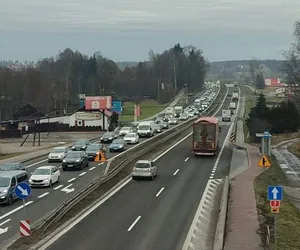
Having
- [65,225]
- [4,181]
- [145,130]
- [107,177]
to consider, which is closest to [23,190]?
[65,225]

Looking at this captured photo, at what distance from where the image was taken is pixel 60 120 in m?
94.6

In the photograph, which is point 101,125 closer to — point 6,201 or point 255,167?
point 255,167

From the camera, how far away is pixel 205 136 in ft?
154

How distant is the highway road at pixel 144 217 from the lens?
19.3 metres

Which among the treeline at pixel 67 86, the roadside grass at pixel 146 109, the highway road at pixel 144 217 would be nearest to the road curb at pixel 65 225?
the highway road at pixel 144 217

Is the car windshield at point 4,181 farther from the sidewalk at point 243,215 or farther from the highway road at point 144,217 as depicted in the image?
the sidewalk at point 243,215

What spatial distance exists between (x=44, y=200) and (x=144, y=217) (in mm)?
6907

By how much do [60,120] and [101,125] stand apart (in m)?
8.80

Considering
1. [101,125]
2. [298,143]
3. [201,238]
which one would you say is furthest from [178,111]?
[201,238]

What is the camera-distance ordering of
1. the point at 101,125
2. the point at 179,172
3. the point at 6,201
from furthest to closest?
the point at 101,125 < the point at 179,172 < the point at 6,201

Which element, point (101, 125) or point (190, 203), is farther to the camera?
point (101, 125)

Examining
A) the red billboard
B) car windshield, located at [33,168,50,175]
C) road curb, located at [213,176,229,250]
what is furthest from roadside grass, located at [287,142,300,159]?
the red billboard

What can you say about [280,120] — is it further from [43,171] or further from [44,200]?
[44,200]

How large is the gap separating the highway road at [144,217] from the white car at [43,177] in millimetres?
4504
